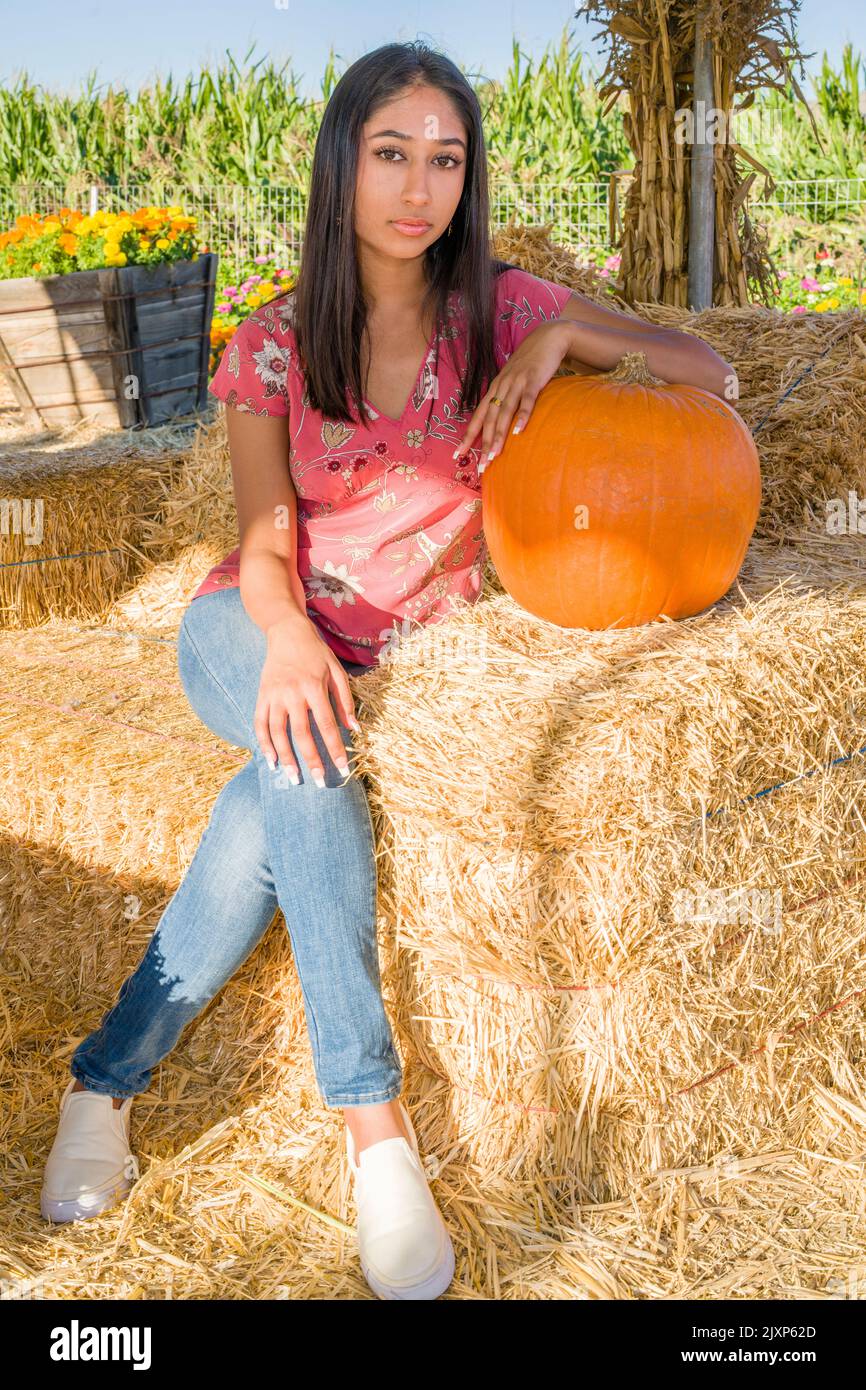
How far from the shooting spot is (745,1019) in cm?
171

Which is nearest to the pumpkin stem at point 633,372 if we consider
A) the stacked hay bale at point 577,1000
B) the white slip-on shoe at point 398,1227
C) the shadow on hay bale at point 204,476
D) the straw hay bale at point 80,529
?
the stacked hay bale at point 577,1000

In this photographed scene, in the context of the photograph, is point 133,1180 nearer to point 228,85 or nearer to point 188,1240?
point 188,1240

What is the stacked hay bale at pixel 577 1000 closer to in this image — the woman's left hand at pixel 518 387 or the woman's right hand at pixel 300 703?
the woman's right hand at pixel 300 703

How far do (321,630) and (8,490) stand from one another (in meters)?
1.50

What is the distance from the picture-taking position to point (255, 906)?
1729 millimetres

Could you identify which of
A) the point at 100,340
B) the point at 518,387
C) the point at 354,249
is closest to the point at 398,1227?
the point at 518,387

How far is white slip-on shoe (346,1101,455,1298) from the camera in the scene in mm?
1487

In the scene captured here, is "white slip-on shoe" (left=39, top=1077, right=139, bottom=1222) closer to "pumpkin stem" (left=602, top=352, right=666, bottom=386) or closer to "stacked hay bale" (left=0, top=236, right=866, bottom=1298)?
"stacked hay bale" (left=0, top=236, right=866, bottom=1298)

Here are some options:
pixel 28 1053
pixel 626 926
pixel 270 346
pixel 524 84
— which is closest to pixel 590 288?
pixel 270 346

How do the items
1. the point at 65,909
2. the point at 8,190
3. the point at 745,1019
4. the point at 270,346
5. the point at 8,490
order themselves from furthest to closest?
1. the point at 8,190
2. the point at 8,490
3. the point at 65,909
4. the point at 270,346
5. the point at 745,1019

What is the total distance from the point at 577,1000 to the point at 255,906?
0.48 meters


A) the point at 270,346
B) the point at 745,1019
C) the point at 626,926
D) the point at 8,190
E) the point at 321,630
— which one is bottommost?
the point at 745,1019

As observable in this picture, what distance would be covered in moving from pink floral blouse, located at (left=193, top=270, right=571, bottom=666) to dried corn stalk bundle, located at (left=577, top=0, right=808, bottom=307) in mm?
1128

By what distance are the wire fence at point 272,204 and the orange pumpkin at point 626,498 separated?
20.9 feet
